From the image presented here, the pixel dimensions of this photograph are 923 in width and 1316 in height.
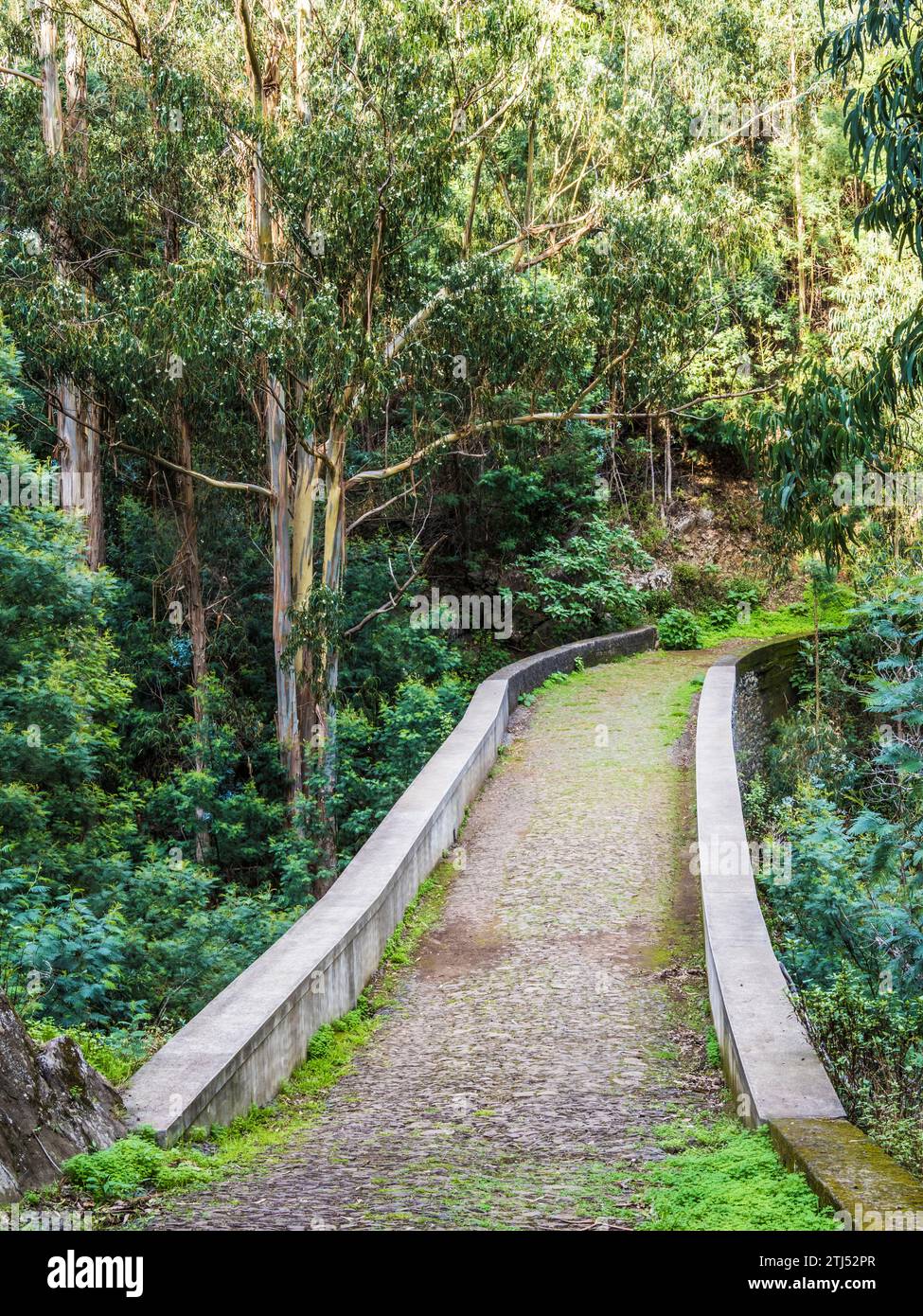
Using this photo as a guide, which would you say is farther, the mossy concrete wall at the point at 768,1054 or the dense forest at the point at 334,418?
the dense forest at the point at 334,418

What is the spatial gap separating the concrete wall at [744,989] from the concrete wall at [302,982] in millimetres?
2211

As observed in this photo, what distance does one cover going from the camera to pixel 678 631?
22.3 m

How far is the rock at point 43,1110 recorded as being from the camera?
13.3 feet

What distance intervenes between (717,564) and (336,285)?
13.6 m

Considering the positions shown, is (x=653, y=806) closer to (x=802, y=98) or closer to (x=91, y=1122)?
(x=91, y=1122)

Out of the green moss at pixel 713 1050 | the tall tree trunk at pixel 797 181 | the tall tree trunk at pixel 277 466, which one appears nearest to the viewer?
the green moss at pixel 713 1050

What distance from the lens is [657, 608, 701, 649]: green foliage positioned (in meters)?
22.2

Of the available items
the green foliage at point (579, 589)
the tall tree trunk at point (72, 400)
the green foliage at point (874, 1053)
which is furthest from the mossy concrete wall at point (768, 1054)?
the tall tree trunk at point (72, 400)

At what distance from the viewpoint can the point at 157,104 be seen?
54.9ft

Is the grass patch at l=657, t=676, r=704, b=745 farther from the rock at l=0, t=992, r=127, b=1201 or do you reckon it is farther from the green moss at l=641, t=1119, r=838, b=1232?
the rock at l=0, t=992, r=127, b=1201

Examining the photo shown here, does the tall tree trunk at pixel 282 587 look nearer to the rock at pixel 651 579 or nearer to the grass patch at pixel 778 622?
the rock at pixel 651 579

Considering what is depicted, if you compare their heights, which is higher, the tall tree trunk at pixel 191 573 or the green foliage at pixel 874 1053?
the tall tree trunk at pixel 191 573

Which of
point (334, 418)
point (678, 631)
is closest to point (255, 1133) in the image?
point (334, 418)

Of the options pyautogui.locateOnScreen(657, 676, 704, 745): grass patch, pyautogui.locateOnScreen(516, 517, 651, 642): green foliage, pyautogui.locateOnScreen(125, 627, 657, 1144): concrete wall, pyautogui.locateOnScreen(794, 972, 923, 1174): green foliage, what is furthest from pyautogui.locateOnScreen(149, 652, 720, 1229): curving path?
pyautogui.locateOnScreen(516, 517, 651, 642): green foliage
